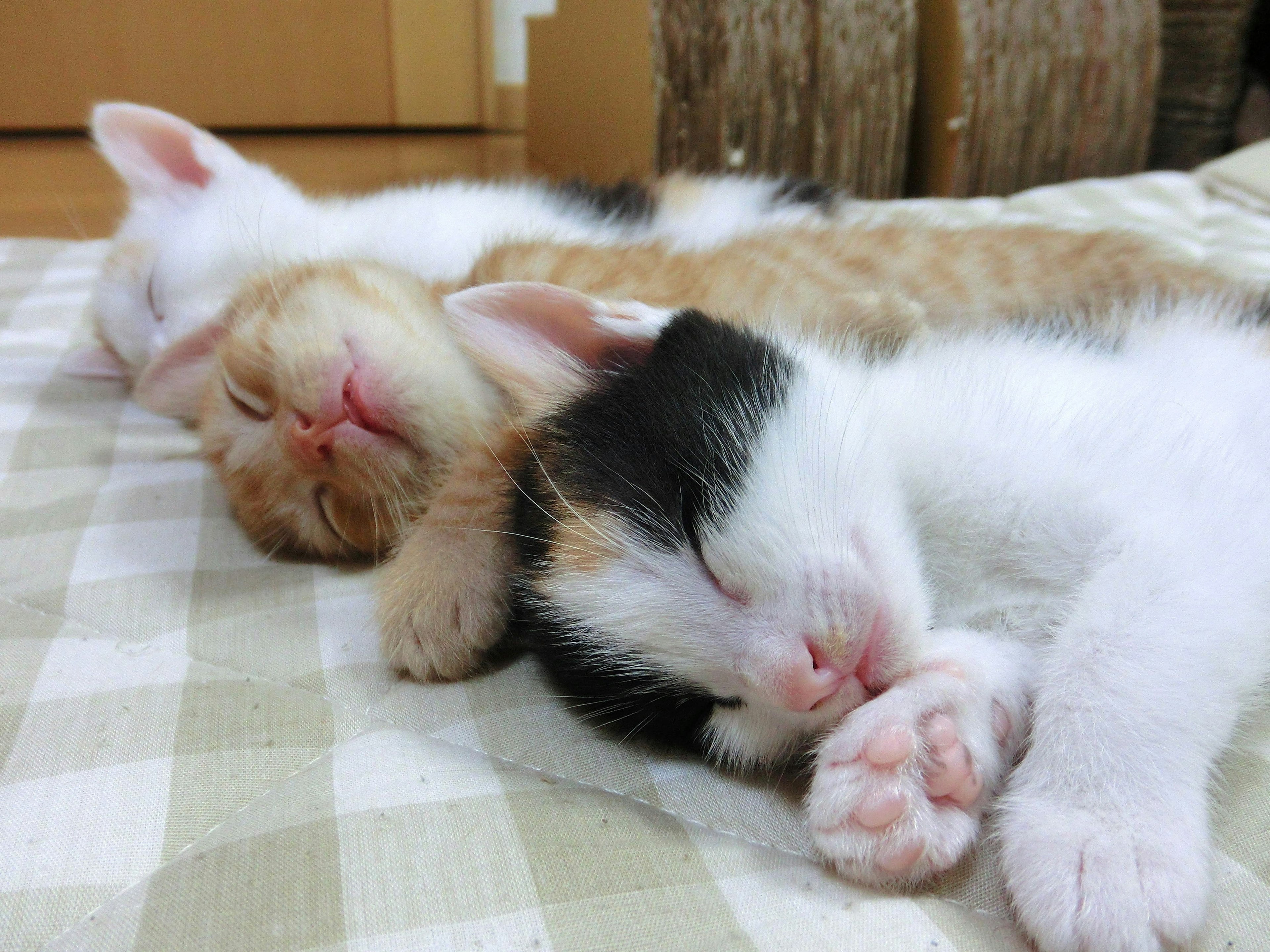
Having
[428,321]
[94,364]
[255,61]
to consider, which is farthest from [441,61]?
[428,321]

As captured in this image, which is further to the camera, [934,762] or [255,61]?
→ [255,61]

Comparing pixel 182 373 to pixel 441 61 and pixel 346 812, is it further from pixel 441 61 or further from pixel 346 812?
pixel 441 61

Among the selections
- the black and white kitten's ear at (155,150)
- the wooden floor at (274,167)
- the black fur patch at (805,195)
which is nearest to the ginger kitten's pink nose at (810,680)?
the black fur patch at (805,195)

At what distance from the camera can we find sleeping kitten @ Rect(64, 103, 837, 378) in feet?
5.40

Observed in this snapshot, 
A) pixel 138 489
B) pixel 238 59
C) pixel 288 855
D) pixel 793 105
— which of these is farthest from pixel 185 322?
pixel 238 59

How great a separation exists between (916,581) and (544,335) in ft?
1.45

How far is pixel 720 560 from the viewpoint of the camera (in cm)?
72

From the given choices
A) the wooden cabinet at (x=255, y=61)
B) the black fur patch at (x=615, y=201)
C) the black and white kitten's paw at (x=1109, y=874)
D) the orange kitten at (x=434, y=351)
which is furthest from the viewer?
the wooden cabinet at (x=255, y=61)

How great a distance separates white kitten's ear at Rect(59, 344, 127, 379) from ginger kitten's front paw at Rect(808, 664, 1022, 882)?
1592 mm

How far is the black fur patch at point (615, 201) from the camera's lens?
1.88 meters

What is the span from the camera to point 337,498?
1148 mm

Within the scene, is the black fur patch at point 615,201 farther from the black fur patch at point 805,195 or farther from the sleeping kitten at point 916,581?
the sleeping kitten at point 916,581

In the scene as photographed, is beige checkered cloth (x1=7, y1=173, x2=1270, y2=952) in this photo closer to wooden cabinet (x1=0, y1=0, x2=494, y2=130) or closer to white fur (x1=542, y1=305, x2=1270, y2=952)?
white fur (x1=542, y1=305, x2=1270, y2=952)

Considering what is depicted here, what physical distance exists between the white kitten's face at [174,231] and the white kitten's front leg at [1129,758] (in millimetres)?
1413
